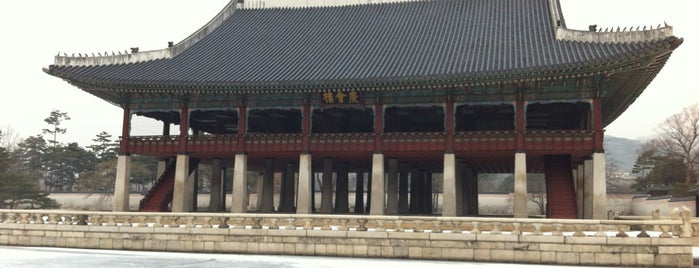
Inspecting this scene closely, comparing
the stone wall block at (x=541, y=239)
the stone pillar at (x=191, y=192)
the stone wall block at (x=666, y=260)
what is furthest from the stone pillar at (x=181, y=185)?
the stone wall block at (x=666, y=260)

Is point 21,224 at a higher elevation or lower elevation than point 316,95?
lower

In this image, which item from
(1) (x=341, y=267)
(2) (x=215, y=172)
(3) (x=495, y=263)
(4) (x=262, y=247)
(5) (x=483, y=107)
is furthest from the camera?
(2) (x=215, y=172)

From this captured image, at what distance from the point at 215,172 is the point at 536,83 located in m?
21.5

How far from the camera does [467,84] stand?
2841cm

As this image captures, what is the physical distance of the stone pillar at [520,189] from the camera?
28359 mm

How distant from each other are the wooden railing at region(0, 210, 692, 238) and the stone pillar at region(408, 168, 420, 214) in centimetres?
1930

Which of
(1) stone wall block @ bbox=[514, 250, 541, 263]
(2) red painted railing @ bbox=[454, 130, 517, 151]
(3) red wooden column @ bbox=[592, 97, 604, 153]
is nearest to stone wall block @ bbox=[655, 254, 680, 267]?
(1) stone wall block @ bbox=[514, 250, 541, 263]

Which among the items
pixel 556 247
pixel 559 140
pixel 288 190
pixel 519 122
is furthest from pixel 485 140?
pixel 288 190

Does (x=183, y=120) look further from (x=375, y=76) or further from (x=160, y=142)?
(x=375, y=76)

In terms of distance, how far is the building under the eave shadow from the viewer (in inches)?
1121

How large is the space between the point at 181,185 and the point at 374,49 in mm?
14172

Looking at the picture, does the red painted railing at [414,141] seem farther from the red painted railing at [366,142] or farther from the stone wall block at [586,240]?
the stone wall block at [586,240]

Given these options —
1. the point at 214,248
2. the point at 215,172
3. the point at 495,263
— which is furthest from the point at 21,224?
the point at 495,263

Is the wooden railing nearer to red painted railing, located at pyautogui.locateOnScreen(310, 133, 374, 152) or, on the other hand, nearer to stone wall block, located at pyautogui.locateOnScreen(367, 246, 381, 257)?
stone wall block, located at pyautogui.locateOnScreen(367, 246, 381, 257)
